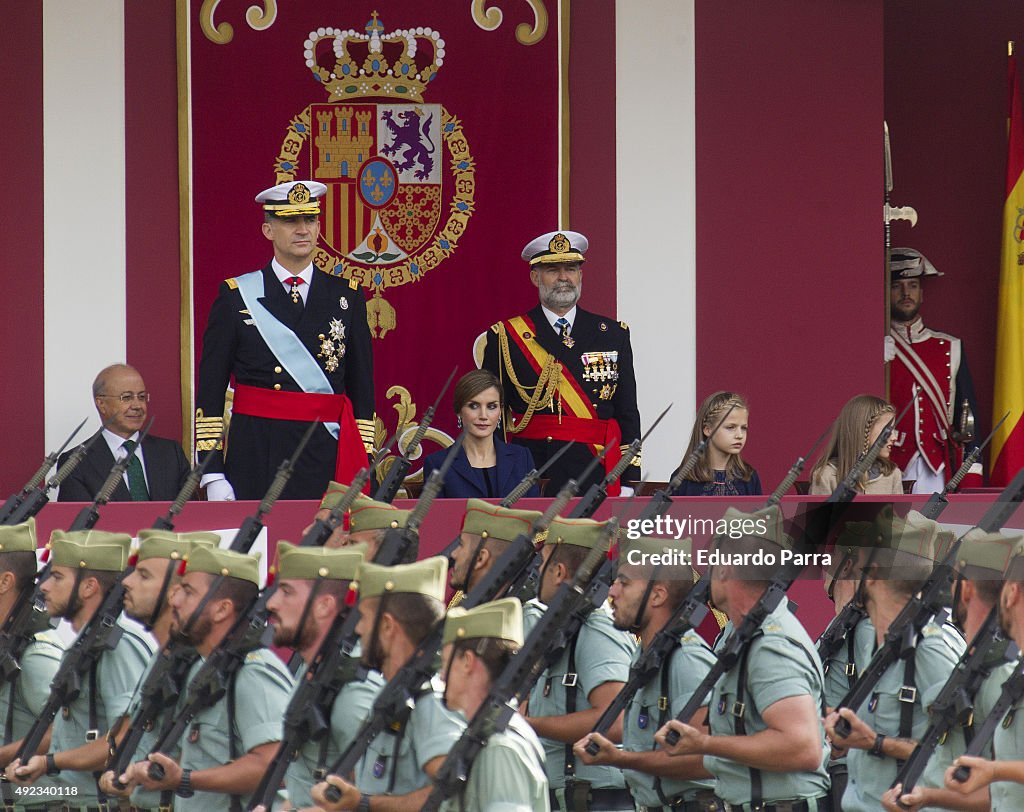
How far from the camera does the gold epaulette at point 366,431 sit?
333 inches

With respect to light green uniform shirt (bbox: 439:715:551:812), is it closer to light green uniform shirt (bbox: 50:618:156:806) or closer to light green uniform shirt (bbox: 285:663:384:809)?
light green uniform shirt (bbox: 285:663:384:809)

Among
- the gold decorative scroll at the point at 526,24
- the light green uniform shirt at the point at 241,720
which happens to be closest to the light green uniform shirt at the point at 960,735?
the light green uniform shirt at the point at 241,720

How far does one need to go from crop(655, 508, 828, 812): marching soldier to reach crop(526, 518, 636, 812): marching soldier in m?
0.37

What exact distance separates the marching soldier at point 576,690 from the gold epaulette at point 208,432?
6.17 ft

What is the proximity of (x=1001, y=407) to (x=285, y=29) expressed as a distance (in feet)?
14.2

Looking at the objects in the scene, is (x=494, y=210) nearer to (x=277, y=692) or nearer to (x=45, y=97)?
(x=45, y=97)

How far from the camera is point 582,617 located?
270 inches

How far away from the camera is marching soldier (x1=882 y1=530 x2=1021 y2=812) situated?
5711 mm

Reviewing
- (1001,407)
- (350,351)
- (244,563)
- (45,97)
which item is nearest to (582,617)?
(244,563)

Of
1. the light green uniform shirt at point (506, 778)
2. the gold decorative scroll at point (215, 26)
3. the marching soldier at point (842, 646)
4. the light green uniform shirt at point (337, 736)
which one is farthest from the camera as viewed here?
the gold decorative scroll at point (215, 26)

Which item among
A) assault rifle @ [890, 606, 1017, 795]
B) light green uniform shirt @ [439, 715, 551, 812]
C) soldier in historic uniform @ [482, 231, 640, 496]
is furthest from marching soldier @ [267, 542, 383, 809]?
soldier in historic uniform @ [482, 231, 640, 496]

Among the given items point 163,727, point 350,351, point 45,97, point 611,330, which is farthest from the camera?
point 45,97

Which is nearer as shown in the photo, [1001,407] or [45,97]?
[45,97]

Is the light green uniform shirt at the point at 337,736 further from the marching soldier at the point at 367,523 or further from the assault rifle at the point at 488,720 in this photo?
the marching soldier at the point at 367,523
